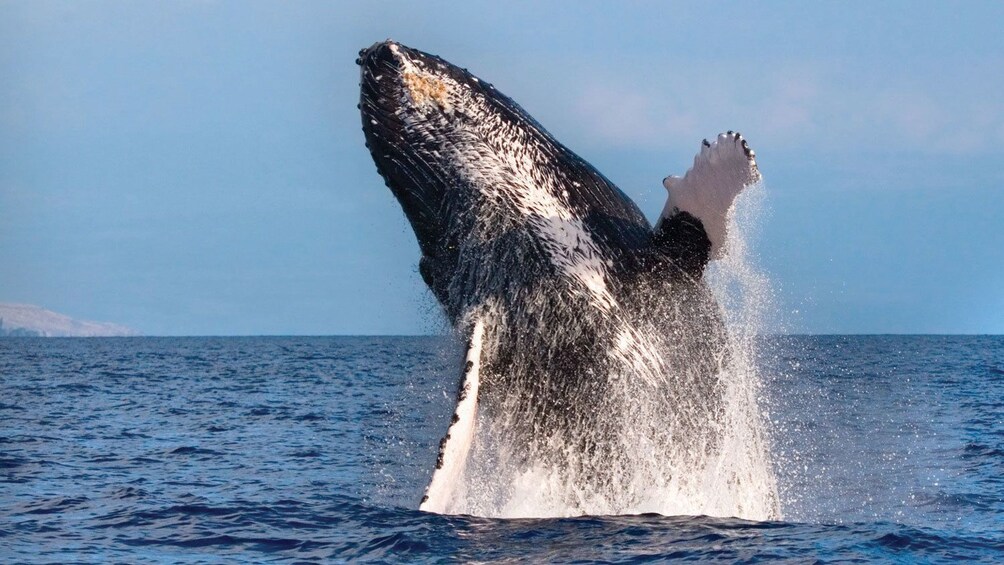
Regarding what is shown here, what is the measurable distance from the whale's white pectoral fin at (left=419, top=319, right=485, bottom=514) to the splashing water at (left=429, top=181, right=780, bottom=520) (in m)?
0.43

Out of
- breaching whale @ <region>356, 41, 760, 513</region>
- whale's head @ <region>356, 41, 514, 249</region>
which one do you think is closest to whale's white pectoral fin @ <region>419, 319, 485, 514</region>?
breaching whale @ <region>356, 41, 760, 513</region>

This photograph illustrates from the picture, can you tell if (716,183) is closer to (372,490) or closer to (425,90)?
(425,90)

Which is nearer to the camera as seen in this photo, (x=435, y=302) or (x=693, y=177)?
(x=693, y=177)

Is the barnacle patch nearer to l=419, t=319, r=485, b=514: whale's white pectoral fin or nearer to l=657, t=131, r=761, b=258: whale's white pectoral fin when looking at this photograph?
l=657, t=131, r=761, b=258: whale's white pectoral fin

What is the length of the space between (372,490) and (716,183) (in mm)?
5443

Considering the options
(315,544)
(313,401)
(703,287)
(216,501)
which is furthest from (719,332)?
(313,401)

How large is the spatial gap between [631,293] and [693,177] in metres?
1.12

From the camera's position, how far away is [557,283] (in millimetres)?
9383

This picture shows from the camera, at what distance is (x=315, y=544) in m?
9.20

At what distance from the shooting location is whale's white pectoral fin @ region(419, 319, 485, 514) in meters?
8.35

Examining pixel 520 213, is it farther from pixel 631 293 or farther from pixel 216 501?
pixel 216 501

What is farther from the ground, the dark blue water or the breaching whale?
the breaching whale

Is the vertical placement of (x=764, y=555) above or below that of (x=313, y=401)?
below

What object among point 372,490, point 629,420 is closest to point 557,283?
point 629,420
